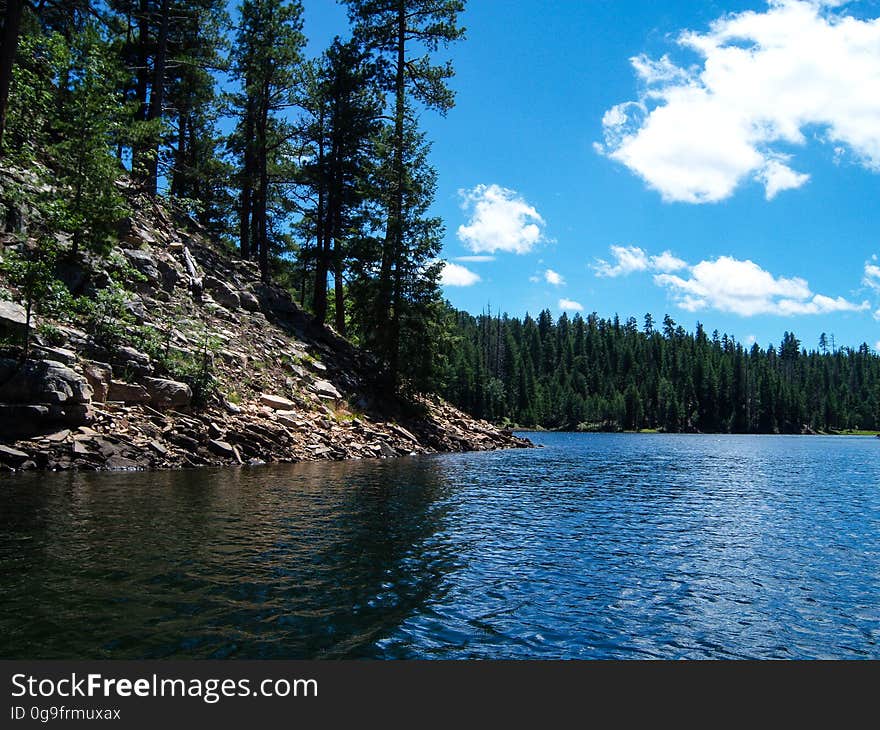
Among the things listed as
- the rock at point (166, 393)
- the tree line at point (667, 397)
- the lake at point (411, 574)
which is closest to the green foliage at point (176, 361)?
the rock at point (166, 393)

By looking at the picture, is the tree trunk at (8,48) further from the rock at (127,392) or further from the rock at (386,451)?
the rock at (386,451)

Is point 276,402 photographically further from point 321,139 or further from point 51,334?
point 321,139

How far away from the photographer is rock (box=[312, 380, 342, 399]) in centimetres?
3409

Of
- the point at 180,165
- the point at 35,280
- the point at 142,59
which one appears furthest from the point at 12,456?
the point at 142,59

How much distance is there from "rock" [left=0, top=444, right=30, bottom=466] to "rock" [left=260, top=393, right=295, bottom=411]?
1157 centimetres

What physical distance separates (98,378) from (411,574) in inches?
699

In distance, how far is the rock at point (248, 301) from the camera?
36.8m

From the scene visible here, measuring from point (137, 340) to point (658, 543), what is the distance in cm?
2254

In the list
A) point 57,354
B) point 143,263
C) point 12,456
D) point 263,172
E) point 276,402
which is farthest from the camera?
point 263,172

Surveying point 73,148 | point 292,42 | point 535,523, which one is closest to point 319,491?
point 535,523

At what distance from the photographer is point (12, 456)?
1888 cm

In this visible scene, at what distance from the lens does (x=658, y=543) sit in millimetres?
13719

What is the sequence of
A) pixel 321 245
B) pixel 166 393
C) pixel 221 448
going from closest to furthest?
pixel 166 393
pixel 221 448
pixel 321 245

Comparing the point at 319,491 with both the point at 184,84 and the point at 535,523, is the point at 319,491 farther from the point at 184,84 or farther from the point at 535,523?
the point at 184,84
